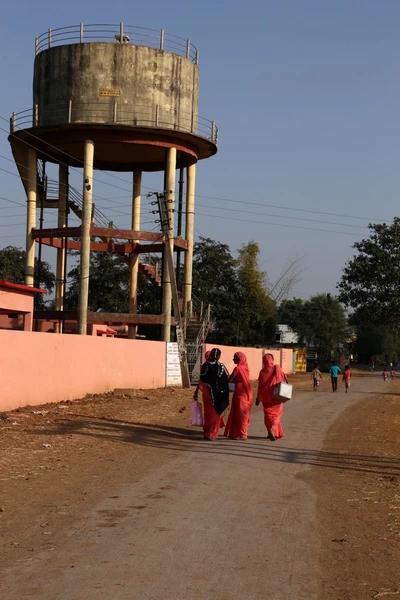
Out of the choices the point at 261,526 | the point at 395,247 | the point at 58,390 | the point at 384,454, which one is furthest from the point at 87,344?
the point at 395,247

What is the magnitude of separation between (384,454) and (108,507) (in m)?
6.81

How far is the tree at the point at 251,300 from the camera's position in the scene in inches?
2970

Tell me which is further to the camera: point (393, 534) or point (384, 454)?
point (384, 454)

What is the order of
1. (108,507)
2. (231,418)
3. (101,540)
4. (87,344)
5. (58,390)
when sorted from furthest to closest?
(87,344)
(58,390)
(231,418)
(108,507)
(101,540)

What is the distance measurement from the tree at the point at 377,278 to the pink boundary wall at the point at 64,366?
37.3 metres

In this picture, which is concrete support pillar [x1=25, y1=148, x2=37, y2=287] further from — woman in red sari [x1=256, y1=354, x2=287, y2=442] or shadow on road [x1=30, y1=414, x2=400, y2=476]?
A: woman in red sari [x1=256, y1=354, x2=287, y2=442]

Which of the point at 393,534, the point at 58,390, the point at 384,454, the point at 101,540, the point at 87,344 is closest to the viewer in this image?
the point at 101,540

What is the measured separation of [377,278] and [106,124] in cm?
3652

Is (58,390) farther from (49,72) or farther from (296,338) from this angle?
(296,338)

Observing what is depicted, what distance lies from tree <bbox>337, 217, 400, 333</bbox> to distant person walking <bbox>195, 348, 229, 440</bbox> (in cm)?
5074

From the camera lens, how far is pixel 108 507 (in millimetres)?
8578

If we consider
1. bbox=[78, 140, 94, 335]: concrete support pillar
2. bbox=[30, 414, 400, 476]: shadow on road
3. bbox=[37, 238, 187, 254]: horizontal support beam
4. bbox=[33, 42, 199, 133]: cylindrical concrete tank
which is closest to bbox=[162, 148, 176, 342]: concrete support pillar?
bbox=[37, 238, 187, 254]: horizontal support beam

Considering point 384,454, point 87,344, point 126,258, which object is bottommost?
point 384,454

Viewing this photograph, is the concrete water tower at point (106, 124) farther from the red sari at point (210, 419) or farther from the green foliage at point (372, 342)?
the green foliage at point (372, 342)
